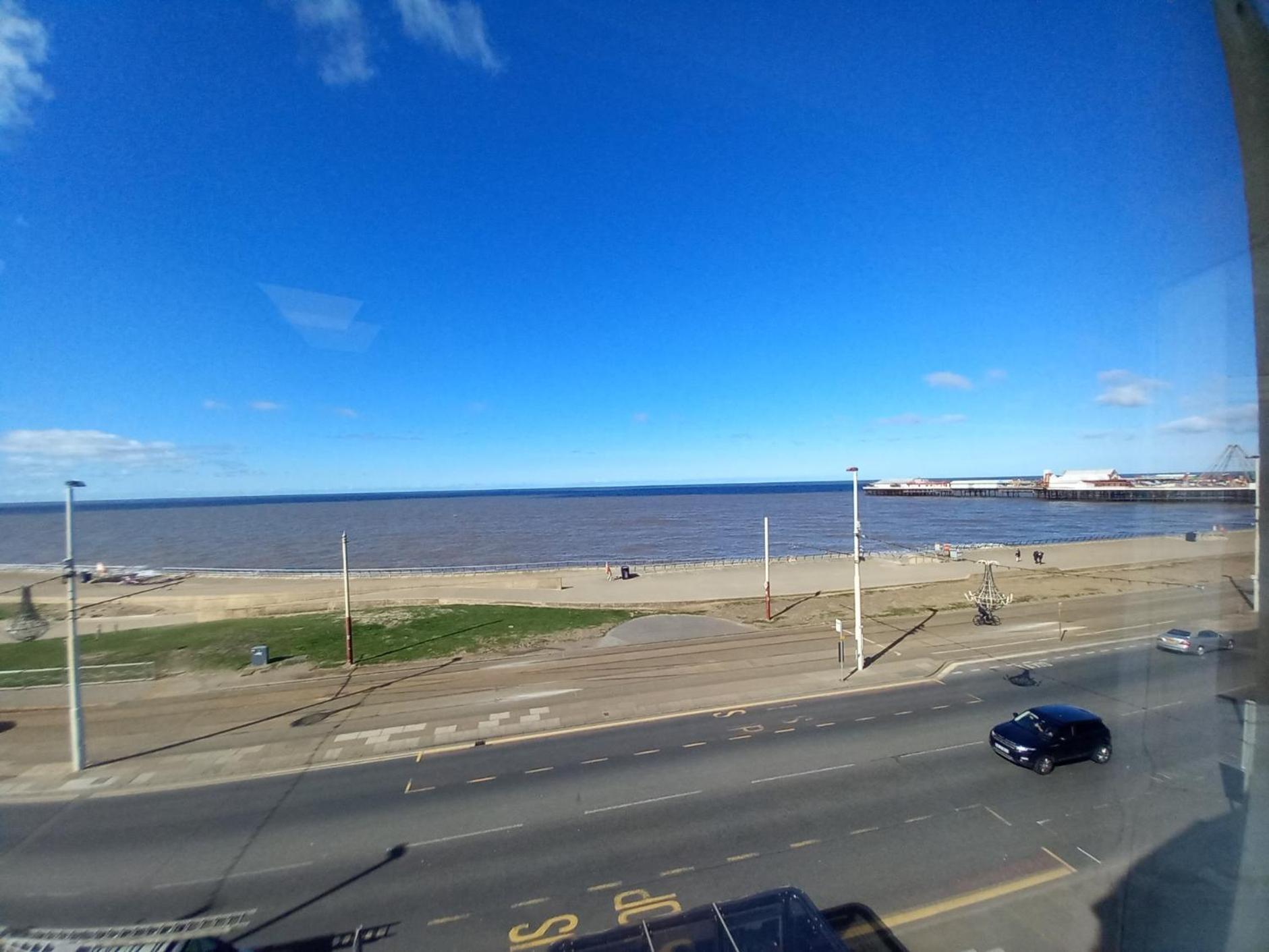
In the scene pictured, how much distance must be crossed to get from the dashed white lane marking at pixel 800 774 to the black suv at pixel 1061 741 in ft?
11.9

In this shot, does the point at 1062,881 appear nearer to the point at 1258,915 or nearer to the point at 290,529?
the point at 1258,915

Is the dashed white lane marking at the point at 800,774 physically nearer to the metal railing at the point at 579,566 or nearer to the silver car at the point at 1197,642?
the silver car at the point at 1197,642

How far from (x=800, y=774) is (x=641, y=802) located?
3687mm

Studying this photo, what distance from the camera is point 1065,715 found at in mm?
12336

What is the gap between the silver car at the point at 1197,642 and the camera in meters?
4.35

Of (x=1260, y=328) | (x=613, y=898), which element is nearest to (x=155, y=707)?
(x=613, y=898)

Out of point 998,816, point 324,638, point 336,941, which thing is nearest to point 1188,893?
point 998,816

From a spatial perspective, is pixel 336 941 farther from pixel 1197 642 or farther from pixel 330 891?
pixel 1197 642

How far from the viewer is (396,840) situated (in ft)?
35.6

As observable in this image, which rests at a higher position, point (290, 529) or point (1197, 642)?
point (1197, 642)

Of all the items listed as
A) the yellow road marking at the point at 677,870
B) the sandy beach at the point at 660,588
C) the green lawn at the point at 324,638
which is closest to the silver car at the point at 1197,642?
the yellow road marking at the point at 677,870

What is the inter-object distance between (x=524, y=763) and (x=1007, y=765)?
11112 millimetres

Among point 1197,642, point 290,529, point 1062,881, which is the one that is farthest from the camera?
point 290,529

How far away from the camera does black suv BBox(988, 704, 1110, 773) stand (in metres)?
12.0
